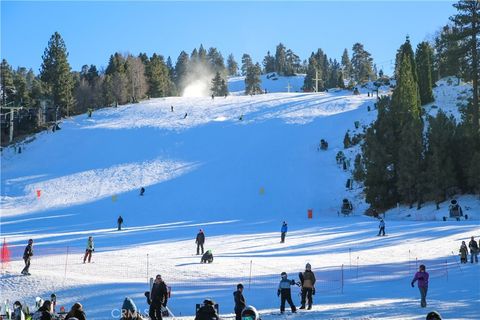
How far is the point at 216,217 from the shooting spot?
42.4 metres

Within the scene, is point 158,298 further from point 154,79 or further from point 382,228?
point 154,79

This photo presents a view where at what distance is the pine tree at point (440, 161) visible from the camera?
38.5 meters

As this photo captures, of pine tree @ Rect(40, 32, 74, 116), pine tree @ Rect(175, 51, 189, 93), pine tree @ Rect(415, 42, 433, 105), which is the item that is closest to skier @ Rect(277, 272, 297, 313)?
pine tree @ Rect(415, 42, 433, 105)

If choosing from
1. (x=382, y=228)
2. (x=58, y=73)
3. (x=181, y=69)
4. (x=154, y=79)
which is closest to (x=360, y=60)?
(x=181, y=69)

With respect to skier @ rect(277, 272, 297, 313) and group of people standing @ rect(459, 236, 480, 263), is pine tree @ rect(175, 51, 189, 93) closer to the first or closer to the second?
group of people standing @ rect(459, 236, 480, 263)

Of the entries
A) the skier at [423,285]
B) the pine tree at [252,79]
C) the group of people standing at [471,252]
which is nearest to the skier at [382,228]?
the group of people standing at [471,252]

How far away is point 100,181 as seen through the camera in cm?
5325

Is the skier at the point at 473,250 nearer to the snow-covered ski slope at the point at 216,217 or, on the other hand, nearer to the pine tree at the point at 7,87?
the snow-covered ski slope at the point at 216,217

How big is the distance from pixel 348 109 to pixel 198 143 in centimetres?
1976

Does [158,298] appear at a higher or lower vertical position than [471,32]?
lower

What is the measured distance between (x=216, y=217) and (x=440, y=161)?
53.6 feet

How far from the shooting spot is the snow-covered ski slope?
1969cm

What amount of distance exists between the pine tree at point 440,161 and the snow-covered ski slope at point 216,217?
154cm

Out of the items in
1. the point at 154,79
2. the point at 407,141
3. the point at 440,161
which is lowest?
the point at 440,161
